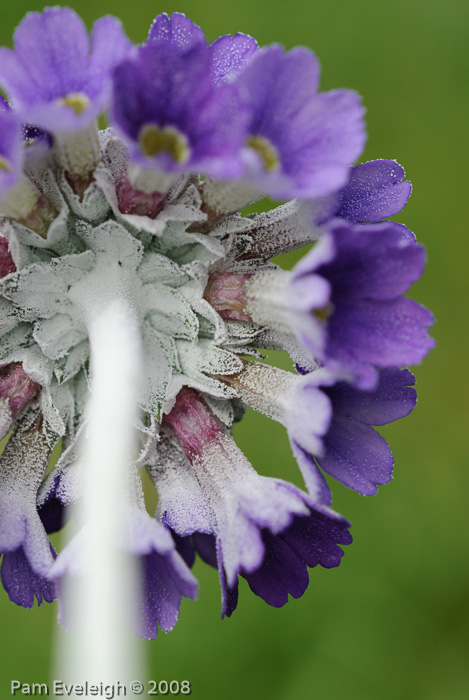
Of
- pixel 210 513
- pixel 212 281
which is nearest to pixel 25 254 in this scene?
pixel 212 281

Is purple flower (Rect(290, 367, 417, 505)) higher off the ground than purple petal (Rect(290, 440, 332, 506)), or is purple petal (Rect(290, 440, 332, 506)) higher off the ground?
purple petal (Rect(290, 440, 332, 506))

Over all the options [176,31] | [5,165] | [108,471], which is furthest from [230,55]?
[108,471]

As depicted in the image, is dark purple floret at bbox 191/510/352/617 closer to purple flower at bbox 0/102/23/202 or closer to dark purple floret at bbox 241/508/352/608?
dark purple floret at bbox 241/508/352/608

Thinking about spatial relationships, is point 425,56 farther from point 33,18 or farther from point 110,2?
point 33,18

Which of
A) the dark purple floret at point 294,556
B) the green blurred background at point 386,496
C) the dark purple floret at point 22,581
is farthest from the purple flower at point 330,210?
the green blurred background at point 386,496

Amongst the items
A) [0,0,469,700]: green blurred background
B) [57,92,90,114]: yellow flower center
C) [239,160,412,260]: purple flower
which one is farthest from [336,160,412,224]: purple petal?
[0,0,469,700]: green blurred background

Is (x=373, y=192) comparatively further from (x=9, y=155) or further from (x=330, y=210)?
(x=9, y=155)

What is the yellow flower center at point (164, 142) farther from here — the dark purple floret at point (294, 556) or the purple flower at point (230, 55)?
the dark purple floret at point (294, 556)
